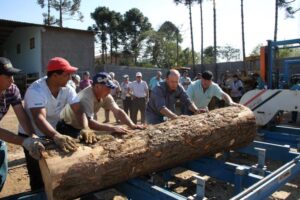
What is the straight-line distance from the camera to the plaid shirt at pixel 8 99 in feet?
9.16

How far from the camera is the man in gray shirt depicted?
14.2ft

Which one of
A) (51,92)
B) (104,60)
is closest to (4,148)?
(51,92)

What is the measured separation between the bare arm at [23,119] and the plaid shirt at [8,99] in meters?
0.05

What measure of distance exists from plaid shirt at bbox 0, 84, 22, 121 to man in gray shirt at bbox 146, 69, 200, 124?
1.92 meters

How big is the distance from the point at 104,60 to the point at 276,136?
30304mm

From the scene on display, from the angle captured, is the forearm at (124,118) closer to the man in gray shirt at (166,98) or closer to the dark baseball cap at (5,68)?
the man in gray shirt at (166,98)

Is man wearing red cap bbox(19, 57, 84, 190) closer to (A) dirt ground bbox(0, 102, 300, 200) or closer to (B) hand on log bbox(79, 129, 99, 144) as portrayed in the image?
(B) hand on log bbox(79, 129, 99, 144)

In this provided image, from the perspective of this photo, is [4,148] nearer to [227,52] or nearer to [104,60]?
[104,60]

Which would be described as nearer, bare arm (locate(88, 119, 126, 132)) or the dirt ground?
bare arm (locate(88, 119, 126, 132))

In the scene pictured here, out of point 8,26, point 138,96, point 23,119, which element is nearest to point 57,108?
point 23,119

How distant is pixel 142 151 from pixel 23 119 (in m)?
1.14

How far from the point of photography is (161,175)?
4.46 metres

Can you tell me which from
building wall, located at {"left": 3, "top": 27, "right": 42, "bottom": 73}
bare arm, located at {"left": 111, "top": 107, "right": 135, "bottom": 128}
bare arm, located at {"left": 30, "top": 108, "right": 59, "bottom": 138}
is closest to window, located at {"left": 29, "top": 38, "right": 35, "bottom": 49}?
building wall, located at {"left": 3, "top": 27, "right": 42, "bottom": 73}

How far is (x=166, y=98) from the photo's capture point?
454 centimetres
